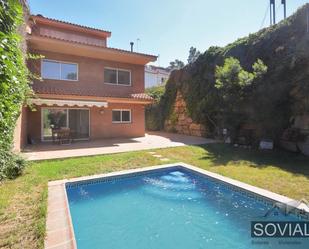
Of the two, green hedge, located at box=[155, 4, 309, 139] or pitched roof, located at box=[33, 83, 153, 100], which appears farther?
pitched roof, located at box=[33, 83, 153, 100]

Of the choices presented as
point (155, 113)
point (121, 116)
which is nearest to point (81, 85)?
point (121, 116)

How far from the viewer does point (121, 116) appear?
32156mm

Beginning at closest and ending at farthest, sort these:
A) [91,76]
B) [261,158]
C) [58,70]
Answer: [261,158], [58,70], [91,76]

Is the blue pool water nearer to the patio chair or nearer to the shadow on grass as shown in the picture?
the shadow on grass

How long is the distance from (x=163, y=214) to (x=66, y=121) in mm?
21592

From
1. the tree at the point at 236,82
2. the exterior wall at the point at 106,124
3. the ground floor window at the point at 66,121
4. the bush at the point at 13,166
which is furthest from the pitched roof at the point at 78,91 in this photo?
the bush at the point at 13,166

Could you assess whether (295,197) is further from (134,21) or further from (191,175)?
(134,21)

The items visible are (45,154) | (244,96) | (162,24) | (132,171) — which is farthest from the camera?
(162,24)

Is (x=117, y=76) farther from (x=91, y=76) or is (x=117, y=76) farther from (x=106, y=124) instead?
(x=106, y=124)

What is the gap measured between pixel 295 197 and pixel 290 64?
47.7ft

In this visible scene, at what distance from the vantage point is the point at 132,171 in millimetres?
15008

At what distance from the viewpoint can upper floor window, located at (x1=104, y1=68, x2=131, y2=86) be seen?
103ft

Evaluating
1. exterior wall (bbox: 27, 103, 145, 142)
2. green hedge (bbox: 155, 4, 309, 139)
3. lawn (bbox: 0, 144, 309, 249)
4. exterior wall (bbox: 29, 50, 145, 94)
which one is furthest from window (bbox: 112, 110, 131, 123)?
lawn (bbox: 0, 144, 309, 249)

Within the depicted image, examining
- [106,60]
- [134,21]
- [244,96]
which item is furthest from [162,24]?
[244,96]
